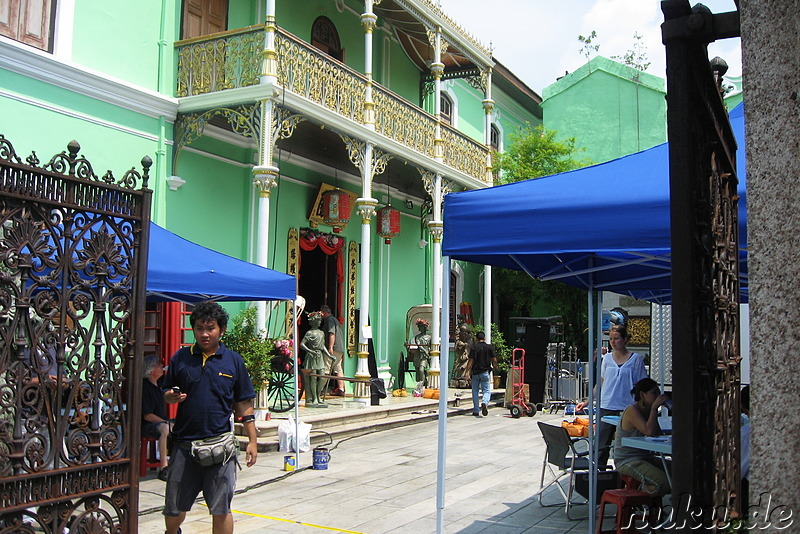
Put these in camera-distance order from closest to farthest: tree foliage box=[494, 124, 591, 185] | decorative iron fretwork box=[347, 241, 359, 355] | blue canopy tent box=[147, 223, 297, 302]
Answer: blue canopy tent box=[147, 223, 297, 302] < decorative iron fretwork box=[347, 241, 359, 355] < tree foliage box=[494, 124, 591, 185]

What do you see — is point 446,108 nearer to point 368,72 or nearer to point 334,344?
point 368,72

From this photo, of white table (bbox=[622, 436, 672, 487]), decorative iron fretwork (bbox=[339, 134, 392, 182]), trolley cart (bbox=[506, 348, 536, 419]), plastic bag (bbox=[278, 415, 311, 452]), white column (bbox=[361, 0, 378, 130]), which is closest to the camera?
white table (bbox=[622, 436, 672, 487])

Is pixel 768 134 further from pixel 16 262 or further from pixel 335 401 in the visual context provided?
pixel 335 401

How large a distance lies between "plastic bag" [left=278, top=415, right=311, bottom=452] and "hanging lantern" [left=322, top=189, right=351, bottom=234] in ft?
19.9

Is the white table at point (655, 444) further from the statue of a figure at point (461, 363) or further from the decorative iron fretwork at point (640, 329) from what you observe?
the decorative iron fretwork at point (640, 329)

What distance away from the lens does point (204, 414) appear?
14.8ft

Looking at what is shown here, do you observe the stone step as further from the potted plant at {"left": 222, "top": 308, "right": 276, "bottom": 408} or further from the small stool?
the small stool

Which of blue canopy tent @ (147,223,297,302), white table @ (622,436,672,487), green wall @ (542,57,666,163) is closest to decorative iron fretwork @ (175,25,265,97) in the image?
blue canopy tent @ (147,223,297,302)

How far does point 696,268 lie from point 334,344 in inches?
488

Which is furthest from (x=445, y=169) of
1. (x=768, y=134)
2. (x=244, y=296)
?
(x=768, y=134)

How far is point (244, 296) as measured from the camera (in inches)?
309

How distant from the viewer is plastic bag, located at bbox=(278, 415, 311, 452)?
9.33m

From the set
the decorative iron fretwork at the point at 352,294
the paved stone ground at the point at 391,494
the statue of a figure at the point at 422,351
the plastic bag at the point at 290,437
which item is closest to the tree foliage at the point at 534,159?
the statue of a figure at the point at 422,351

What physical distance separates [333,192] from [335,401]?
4253mm
